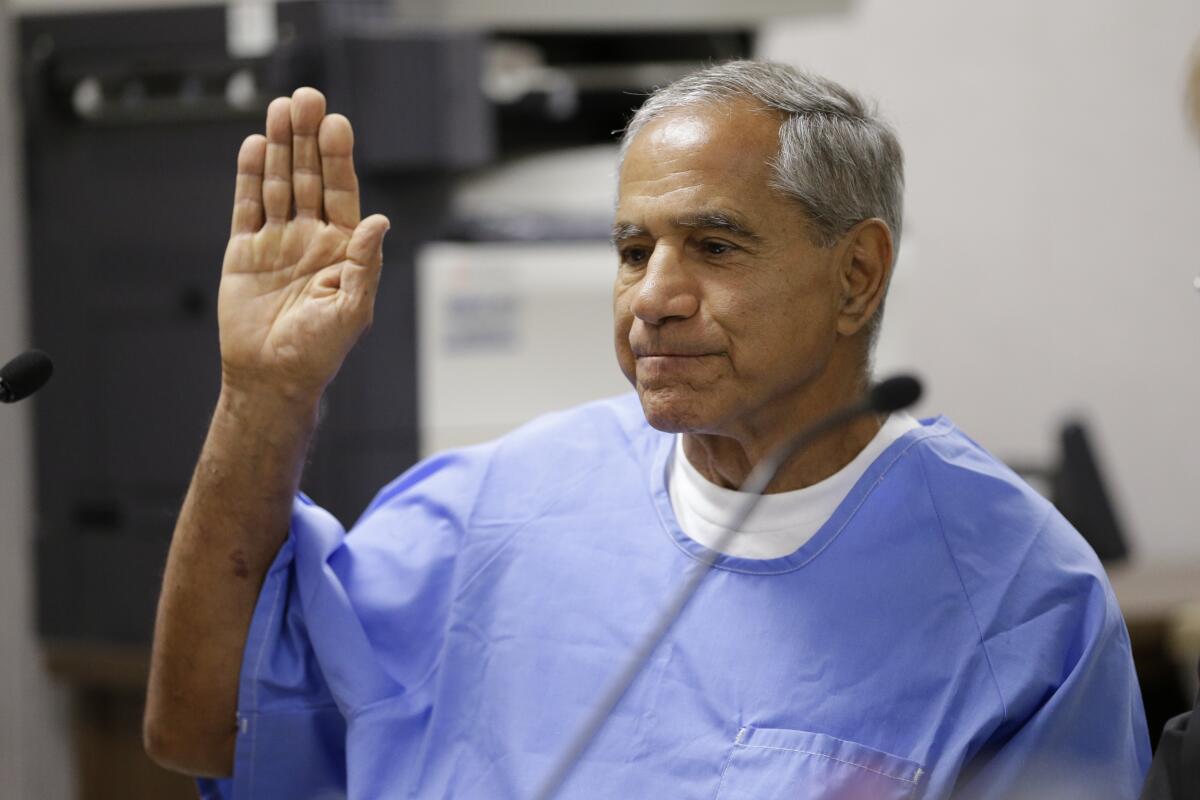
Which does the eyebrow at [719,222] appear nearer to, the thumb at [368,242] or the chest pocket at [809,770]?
the thumb at [368,242]

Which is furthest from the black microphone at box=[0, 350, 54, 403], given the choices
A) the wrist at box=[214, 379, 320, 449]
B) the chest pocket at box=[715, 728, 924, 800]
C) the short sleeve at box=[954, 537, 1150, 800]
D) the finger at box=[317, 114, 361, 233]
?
the short sleeve at box=[954, 537, 1150, 800]

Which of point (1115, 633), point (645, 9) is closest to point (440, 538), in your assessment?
point (1115, 633)

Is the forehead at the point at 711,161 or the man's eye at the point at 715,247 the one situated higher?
the forehead at the point at 711,161

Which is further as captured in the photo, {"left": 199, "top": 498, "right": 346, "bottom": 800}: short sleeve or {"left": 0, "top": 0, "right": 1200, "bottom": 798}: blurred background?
{"left": 0, "top": 0, "right": 1200, "bottom": 798}: blurred background

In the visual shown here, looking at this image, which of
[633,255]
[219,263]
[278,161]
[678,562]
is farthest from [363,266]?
[219,263]

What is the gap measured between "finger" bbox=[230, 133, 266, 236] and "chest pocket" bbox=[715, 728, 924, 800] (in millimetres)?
621

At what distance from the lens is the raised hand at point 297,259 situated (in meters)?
1.16

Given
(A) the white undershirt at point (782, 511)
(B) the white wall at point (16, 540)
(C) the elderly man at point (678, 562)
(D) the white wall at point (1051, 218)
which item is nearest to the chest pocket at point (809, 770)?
(C) the elderly man at point (678, 562)

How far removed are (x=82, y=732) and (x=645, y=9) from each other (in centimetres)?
150

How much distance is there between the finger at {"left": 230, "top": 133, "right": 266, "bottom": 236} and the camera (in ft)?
3.94

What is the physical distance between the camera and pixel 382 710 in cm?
119

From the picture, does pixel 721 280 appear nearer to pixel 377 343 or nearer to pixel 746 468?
pixel 746 468

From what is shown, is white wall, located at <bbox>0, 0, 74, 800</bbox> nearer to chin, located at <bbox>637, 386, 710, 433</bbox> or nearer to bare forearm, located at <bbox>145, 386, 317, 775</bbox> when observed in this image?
bare forearm, located at <bbox>145, 386, 317, 775</bbox>

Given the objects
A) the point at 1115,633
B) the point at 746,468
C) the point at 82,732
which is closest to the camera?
the point at 1115,633
